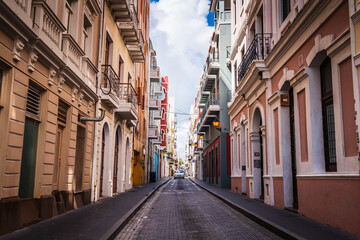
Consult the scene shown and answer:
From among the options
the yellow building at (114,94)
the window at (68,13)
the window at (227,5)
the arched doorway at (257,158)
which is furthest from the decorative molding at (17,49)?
the window at (227,5)

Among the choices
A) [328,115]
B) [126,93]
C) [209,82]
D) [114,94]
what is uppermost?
[209,82]

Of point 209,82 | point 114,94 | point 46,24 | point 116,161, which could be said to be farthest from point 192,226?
point 209,82

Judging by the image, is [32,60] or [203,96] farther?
[203,96]

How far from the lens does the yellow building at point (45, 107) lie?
262 inches

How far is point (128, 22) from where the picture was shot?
17609 mm

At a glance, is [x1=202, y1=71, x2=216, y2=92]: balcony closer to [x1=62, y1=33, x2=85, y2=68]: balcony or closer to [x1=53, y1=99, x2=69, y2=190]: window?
[x1=62, y1=33, x2=85, y2=68]: balcony

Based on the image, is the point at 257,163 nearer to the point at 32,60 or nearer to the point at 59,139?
the point at 59,139

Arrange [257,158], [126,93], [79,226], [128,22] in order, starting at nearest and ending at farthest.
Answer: [79,226], [257,158], [128,22], [126,93]

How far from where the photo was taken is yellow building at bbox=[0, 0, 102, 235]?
21.8ft

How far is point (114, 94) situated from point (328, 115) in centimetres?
971

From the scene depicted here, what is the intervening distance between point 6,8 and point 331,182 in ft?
24.6

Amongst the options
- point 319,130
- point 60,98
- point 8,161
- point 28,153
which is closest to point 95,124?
point 60,98

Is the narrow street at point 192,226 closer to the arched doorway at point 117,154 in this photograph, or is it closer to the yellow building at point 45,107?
the yellow building at point 45,107

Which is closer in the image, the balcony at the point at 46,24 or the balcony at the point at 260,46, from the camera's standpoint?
the balcony at the point at 46,24
